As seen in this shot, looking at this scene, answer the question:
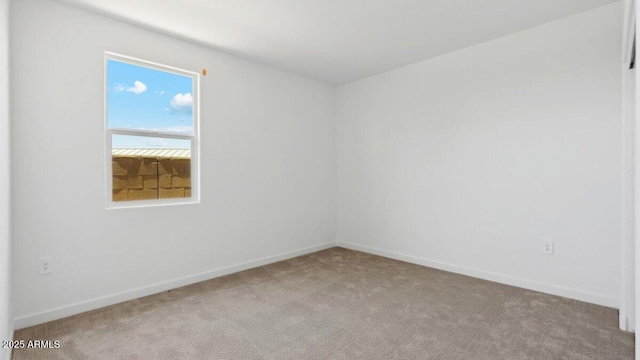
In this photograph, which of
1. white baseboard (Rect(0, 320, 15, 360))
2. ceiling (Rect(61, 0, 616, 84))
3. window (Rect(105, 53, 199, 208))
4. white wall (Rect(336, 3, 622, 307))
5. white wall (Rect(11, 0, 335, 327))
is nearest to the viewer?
white baseboard (Rect(0, 320, 15, 360))

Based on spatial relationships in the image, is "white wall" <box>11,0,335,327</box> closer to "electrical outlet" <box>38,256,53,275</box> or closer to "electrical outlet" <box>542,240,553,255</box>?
"electrical outlet" <box>38,256,53,275</box>

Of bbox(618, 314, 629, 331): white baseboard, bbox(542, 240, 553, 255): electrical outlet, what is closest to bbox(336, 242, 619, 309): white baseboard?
bbox(542, 240, 553, 255): electrical outlet

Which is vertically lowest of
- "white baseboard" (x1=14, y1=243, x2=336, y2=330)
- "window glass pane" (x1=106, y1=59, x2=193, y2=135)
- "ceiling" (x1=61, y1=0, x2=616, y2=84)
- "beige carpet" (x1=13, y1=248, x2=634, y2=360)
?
"beige carpet" (x1=13, y1=248, x2=634, y2=360)

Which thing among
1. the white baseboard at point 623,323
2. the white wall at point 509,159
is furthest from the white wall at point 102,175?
the white baseboard at point 623,323

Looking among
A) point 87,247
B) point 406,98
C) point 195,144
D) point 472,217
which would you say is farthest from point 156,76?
point 472,217

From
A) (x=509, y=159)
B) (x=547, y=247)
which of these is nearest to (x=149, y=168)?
(x=509, y=159)

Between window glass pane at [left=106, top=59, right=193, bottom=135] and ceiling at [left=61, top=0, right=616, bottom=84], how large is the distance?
418 mm

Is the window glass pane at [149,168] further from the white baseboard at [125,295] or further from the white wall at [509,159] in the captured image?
the white wall at [509,159]

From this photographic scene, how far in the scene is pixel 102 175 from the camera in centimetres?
265

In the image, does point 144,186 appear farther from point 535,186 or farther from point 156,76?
point 535,186

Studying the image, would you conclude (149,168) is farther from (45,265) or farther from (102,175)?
(45,265)

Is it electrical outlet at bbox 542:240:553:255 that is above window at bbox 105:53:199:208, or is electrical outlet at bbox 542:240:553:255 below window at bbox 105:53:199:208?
below

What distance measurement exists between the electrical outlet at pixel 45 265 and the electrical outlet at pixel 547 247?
13.3ft

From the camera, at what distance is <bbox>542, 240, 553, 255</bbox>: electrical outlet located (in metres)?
2.89
